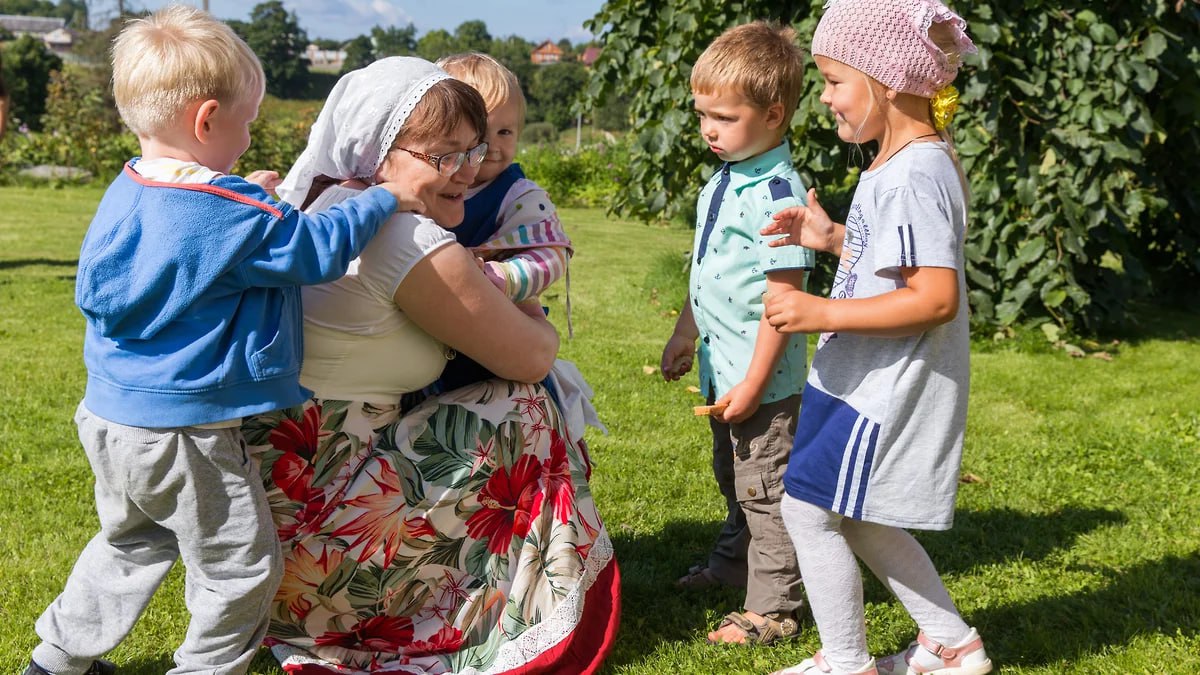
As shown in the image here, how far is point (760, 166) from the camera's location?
2607 millimetres

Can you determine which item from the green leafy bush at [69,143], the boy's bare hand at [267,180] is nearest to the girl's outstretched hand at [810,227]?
the boy's bare hand at [267,180]

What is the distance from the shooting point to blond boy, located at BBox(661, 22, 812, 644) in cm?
253

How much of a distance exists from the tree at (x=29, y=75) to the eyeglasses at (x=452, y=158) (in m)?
32.9

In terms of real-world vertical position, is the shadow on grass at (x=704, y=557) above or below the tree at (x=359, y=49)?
above

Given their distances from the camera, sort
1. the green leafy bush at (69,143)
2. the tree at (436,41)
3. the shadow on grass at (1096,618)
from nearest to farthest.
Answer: the shadow on grass at (1096,618), the green leafy bush at (69,143), the tree at (436,41)

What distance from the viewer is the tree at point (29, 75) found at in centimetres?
3133

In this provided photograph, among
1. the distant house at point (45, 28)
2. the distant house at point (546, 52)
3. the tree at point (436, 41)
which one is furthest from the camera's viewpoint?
the distant house at point (546, 52)

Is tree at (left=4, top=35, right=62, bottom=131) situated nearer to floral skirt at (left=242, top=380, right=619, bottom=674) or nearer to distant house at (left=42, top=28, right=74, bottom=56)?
floral skirt at (left=242, top=380, right=619, bottom=674)

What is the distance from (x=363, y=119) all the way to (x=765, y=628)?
60.5 inches

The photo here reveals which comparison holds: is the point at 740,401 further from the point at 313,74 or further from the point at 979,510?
the point at 313,74

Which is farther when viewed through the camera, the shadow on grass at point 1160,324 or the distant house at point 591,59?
the distant house at point 591,59

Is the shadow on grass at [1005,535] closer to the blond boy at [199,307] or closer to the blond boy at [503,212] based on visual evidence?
the blond boy at [503,212]

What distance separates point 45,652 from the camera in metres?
2.33

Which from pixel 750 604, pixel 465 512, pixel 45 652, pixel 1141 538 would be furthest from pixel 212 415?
pixel 1141 538
